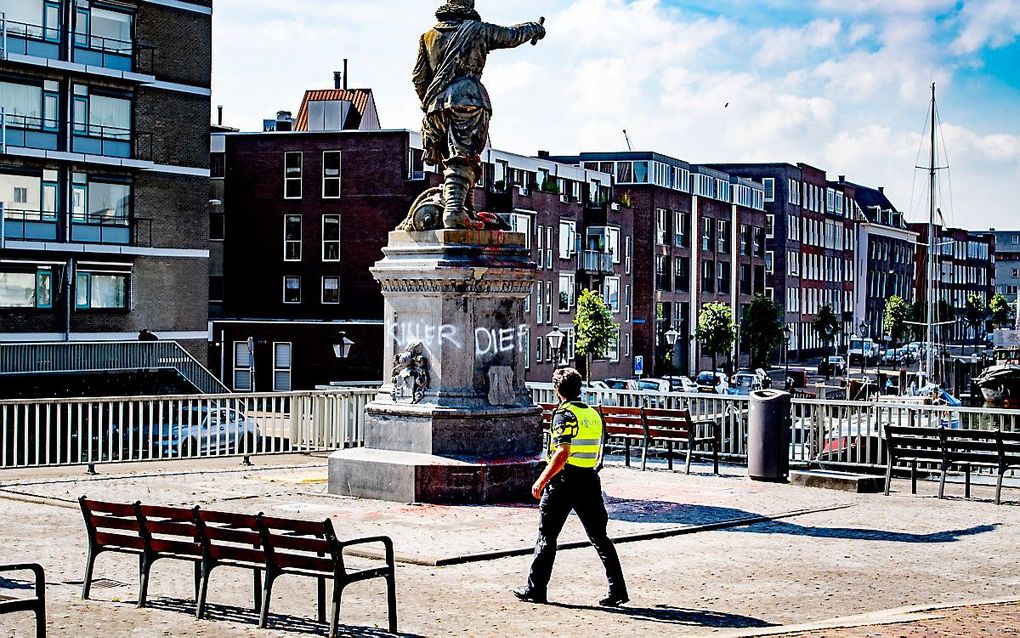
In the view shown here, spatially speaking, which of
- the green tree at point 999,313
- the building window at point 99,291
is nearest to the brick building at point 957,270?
the green tree at point 999,313

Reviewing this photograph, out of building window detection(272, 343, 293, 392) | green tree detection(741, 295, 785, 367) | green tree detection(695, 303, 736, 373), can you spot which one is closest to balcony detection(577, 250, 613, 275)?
green tree detection(695, 303, 736, 373)

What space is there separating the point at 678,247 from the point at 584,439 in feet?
277

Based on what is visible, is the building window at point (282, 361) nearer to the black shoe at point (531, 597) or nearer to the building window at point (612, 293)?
the building window at point (612, 293)

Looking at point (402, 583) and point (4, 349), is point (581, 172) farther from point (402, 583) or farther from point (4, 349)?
point (402, 583)

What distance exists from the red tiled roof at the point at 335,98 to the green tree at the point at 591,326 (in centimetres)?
1455

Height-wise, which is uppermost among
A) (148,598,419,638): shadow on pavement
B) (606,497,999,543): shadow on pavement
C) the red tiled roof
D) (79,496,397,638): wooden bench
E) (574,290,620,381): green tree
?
the red tiled roof

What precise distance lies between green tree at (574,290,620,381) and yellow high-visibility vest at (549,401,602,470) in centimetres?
6449

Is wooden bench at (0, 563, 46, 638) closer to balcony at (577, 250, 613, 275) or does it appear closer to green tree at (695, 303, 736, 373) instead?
balcony at (577, 250, 613, 275)

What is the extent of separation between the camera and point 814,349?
131625 millimetres

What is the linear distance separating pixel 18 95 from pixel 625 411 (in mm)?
35613

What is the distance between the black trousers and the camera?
12.8m

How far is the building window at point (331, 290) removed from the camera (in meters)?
70.0

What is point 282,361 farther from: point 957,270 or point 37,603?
point 957,270

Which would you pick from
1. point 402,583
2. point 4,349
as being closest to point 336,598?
point 402,583
